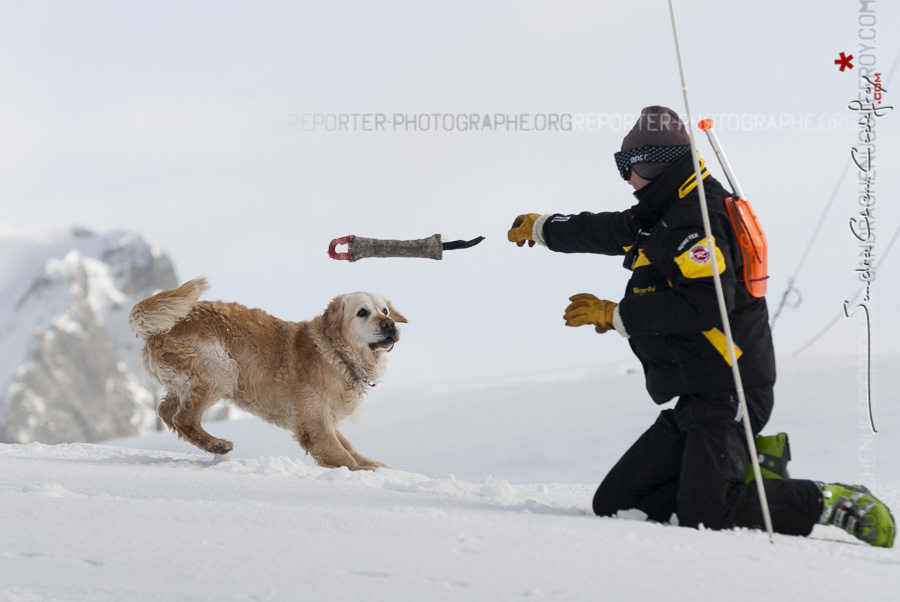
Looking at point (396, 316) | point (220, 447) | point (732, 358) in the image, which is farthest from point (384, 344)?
point (732, 358)

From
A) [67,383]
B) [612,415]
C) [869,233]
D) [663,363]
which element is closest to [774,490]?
[663,363]

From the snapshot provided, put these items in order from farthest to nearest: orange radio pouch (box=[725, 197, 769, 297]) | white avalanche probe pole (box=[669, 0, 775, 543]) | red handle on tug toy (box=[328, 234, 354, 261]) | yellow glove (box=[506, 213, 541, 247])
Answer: red handle on tug toy (box=[328, 234, 354, 261]) < yellow glove (box=[506, 213, 541, 247]) < orange radio pouch (box=[725, 197, 769, 297]) < white avalanche probe pole (box=[669, 0, 775, 543])

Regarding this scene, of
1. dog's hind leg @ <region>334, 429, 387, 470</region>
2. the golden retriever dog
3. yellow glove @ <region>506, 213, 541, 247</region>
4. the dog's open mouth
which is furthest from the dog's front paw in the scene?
yellow glove @ <region>506, 213, 541, 247</region>

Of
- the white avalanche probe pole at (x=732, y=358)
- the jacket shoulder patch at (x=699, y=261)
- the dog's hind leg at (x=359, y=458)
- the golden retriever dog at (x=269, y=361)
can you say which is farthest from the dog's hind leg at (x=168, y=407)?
the white avalanche probe pole at (x=732, y=358)

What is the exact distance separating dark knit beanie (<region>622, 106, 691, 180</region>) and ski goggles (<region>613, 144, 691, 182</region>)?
15 millimetres

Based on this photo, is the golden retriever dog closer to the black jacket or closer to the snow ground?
the snow ground

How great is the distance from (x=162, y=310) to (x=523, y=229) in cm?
238

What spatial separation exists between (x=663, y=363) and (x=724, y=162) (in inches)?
37.0

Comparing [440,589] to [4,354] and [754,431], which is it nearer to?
[754,431]

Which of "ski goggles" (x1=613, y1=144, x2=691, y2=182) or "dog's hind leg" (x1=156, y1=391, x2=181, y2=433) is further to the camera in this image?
"dog's hind leg" (x1=156, y1=391, x2=181, y2=433)

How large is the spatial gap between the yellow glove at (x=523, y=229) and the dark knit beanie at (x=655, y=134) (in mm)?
751

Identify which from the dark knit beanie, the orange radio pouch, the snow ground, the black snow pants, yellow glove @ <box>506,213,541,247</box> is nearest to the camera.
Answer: the snow ground

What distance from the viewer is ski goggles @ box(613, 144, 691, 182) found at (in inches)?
131

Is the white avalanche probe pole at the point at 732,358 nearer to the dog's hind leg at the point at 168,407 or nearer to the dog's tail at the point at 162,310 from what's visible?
the dog's tail at the point at 162,310
